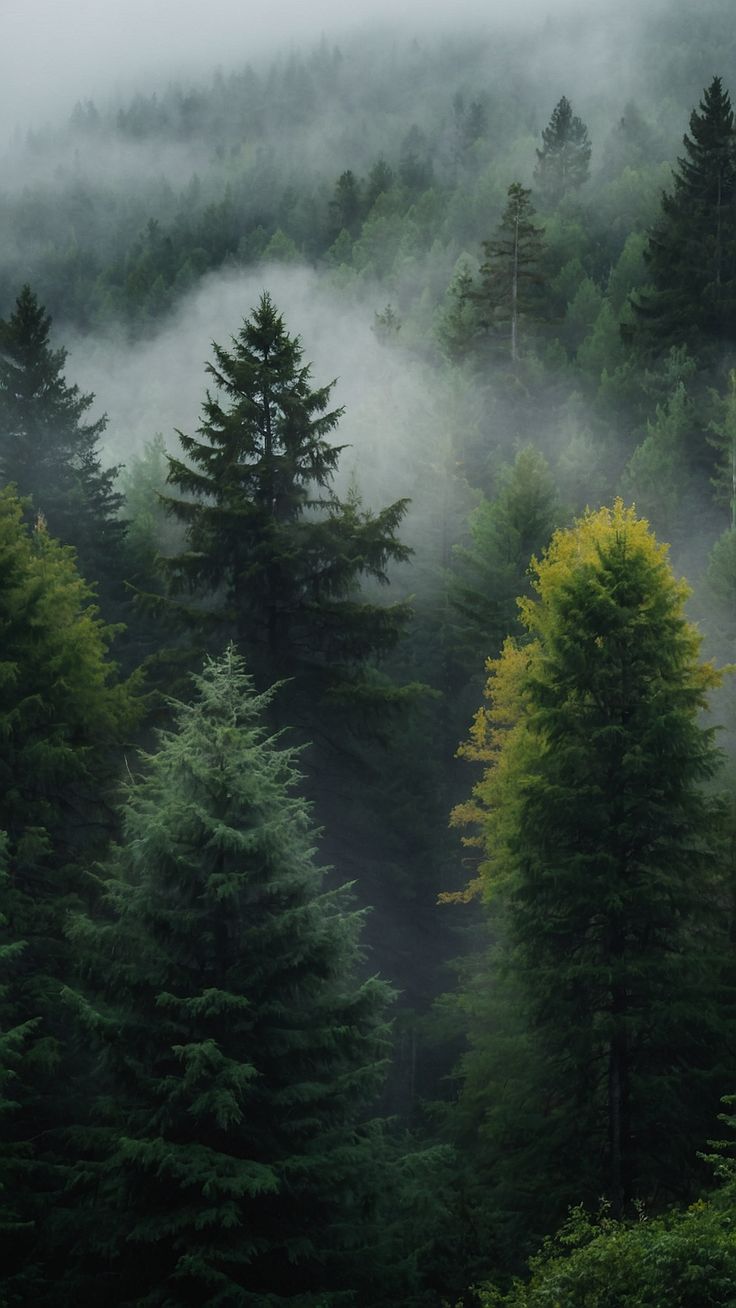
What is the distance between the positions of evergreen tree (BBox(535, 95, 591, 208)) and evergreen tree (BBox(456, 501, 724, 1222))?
102982 mm

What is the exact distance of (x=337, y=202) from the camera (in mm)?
142250

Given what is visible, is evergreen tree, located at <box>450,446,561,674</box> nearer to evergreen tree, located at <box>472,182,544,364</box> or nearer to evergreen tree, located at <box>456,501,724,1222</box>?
evergreen tree, located at <box>456,501,724,1222</box>

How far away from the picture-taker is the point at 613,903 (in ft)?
57.2

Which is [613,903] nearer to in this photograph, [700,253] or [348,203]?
[700,253]

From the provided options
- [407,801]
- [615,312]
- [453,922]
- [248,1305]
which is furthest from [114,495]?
[615,312]

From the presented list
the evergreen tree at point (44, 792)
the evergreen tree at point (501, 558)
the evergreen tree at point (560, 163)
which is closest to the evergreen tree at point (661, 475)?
the evergreen tree at point (501, 558)

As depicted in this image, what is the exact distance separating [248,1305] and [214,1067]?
95.9 inches

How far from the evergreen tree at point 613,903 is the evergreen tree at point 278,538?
4950mm

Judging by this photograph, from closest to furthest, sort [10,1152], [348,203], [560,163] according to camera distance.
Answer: [10,1152], [560,163], [348,203]

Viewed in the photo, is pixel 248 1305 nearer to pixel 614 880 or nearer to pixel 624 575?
pixel 614 880

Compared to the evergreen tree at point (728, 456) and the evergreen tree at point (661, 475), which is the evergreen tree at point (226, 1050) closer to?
the evergreen tree at point (661, 475)

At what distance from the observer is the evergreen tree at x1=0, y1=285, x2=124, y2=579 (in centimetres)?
3738

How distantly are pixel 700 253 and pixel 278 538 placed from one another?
41.5m

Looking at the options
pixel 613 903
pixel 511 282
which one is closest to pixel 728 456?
pixel 511 282
